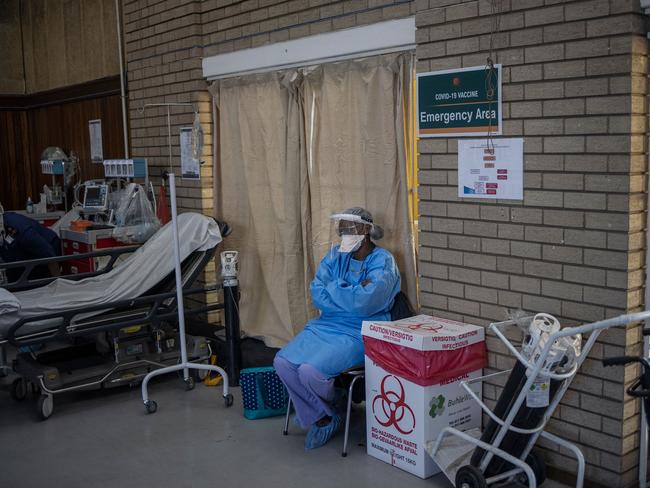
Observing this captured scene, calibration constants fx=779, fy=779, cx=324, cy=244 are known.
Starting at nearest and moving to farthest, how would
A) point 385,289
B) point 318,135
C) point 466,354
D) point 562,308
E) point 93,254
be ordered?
1. point 562,308
2. point 466,354
3. point 385,289
4. point 318,135
5. point 93,254

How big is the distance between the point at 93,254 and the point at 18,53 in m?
4.91

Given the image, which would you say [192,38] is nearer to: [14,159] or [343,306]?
[343,306]

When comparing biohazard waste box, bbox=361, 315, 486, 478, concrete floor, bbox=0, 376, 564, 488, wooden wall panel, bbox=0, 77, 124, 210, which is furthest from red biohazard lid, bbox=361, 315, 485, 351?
wooden wall panel, bbox=0, 77, 124, 210

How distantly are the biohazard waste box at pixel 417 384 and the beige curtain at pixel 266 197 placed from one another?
52.3 inches

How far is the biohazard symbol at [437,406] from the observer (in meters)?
3.59

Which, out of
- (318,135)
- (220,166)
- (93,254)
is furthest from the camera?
(220,166)

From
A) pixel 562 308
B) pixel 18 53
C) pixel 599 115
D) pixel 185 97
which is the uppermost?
pixel 18 53

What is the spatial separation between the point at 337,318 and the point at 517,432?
1.30 m

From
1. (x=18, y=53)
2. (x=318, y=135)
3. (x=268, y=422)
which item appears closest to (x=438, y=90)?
(x=318, y=135)

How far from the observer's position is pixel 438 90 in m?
3.87

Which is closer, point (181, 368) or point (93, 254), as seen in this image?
point (181, 368)

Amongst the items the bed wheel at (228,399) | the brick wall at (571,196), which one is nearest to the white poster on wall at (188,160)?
the bed wheel at (228,399)

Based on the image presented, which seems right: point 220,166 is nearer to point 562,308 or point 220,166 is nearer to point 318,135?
point 318,135

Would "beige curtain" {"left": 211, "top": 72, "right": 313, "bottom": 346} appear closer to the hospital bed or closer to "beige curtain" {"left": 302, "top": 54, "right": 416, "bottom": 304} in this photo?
"beige curtain" {"left": 302, "top": 54, "right": 416, "bottom": 304}
